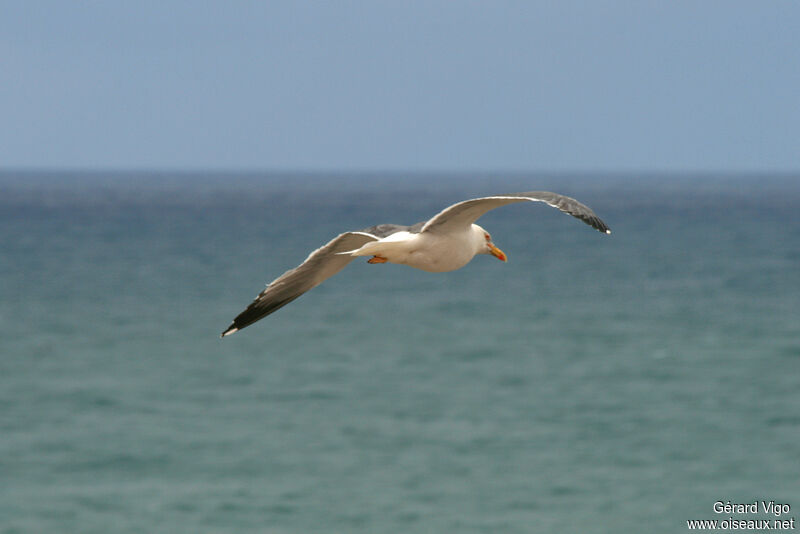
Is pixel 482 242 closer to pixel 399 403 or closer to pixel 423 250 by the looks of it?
pixel 423 250

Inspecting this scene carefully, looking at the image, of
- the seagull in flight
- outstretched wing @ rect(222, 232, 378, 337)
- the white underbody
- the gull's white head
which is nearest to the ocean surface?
outstretched wing @ rect(222, 232, 378, 337)

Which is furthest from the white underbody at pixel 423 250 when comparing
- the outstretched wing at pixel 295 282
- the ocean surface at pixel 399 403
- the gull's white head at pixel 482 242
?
the ocean surface at pixel 399 403

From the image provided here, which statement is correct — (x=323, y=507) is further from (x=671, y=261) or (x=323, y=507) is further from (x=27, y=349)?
(x=671, y=261)

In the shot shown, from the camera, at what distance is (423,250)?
29.3ft

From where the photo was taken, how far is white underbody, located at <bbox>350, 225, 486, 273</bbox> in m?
8.92

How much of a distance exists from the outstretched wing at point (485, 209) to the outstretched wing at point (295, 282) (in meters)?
1.43

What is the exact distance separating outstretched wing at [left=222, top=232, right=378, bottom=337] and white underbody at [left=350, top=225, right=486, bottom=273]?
121 cm

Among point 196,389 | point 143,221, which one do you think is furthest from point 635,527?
point 143,221

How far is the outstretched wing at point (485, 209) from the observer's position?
8445mm

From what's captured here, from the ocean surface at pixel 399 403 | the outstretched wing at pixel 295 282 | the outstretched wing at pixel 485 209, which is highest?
the outstretched wing at pixel 485 209

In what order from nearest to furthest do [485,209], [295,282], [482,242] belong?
1. [485,209]
2. [482,242]
3. [295,282]

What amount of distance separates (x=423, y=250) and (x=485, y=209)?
0.59 metres

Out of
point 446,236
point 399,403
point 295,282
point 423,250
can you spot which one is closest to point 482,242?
point 446,236

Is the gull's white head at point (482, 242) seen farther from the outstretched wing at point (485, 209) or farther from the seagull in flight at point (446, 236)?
the outstretched wing at point (485, 209)
